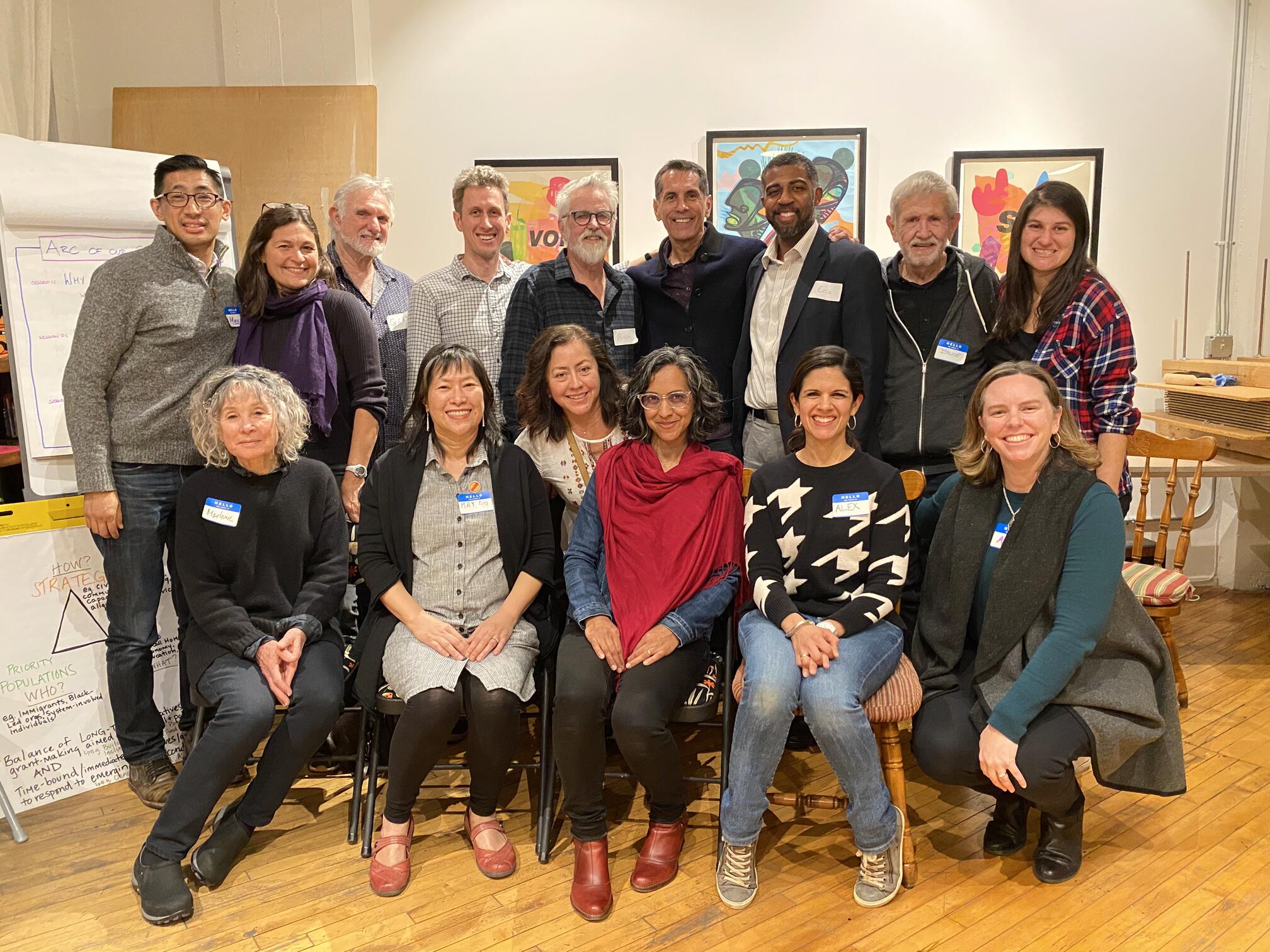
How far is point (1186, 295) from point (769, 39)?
95.9 inches

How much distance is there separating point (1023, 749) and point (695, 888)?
88 cm

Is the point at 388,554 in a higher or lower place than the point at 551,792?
higher

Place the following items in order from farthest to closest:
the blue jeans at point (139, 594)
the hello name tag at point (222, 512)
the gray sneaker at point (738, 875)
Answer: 1. the blue jeans at point (139, 594)
2. the hello name tag at point (222, 512)
3. the gray sneaker at point (738, 875)

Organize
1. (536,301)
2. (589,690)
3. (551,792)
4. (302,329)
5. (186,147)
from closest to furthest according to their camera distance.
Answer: (589,690)
(551,792)
(302,329)
(536,301)
(186,147)

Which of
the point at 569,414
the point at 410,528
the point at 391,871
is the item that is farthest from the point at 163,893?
the point at 569,414

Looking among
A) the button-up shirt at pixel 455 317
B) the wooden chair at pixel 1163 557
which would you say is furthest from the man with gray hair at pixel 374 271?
the wooden chair at pixel 1163 557

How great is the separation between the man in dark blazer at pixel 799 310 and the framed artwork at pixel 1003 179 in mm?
1835

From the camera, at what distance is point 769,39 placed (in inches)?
173

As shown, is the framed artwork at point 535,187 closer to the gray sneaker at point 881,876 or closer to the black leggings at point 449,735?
the black leggings at point 449,735

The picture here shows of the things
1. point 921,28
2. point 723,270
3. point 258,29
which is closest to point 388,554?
point 723,270

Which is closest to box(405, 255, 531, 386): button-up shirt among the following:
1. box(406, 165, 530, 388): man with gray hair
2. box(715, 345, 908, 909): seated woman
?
box(406, 165, 530, 388): man with gray hair

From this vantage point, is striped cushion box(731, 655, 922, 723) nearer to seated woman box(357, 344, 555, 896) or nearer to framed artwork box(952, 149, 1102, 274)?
seated woman box(357, 344, 555, 896)

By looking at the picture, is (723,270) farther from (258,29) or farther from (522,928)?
(258,29)

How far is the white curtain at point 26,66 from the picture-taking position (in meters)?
3.98
